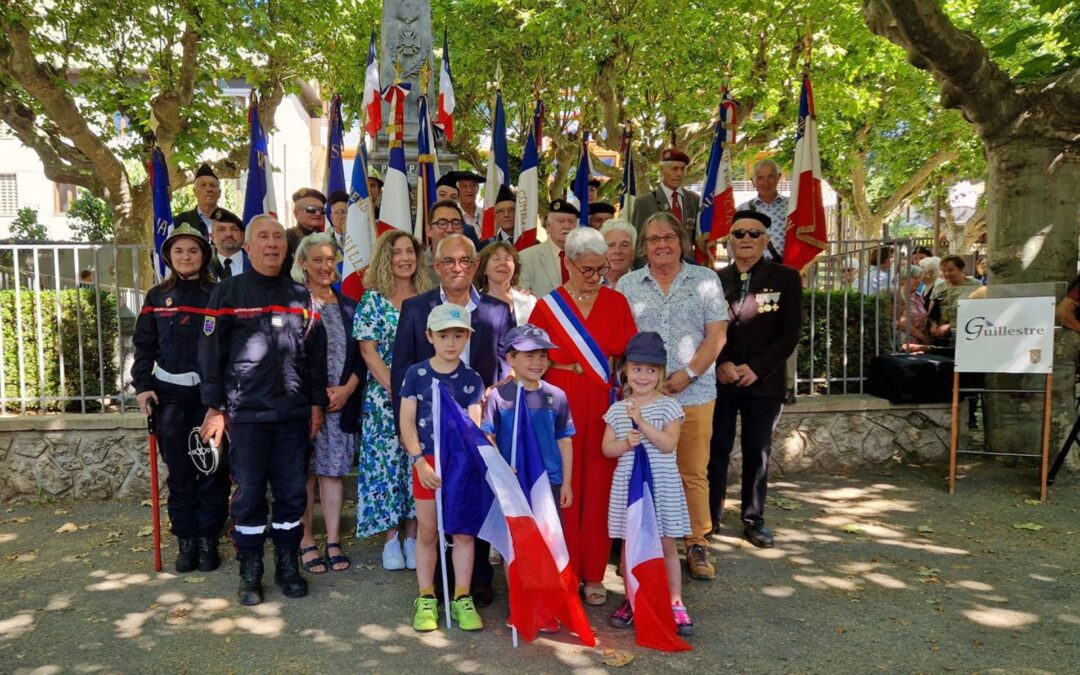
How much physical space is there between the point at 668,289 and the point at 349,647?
2.64 meters

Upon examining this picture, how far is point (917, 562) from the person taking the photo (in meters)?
5.07

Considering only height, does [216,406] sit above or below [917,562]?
above

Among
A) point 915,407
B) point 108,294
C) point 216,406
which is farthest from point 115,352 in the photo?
point 915,407

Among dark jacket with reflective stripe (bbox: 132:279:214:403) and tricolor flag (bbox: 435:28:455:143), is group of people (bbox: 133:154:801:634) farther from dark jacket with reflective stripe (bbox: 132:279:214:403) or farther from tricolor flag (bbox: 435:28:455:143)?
tricolor flag (bbox: 435:28:455:143)

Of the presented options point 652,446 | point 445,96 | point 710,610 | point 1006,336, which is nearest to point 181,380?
point 652,446

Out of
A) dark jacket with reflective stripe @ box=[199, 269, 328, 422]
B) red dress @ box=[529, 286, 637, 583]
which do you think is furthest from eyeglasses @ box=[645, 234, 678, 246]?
dark jacket with reflective stripe @ box=[199, 269, 328, 422]

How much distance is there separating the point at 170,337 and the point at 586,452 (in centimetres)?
267

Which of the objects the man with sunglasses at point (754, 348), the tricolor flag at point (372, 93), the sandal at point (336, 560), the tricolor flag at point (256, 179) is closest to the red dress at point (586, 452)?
the man with sunglasses at point (754, 348)

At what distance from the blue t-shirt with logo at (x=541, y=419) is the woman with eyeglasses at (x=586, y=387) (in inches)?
9.2

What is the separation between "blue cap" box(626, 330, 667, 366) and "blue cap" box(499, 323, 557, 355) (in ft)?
1.35

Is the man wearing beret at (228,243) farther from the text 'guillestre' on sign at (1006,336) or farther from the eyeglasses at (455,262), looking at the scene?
the text 'guillestre' on sign at (1006,336)

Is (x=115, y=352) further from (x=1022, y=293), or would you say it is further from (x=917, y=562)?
(x=1022, y=293)

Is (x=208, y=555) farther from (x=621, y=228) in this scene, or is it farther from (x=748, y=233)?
(x=748, y=233)

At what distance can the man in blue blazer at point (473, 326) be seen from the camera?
442cm
